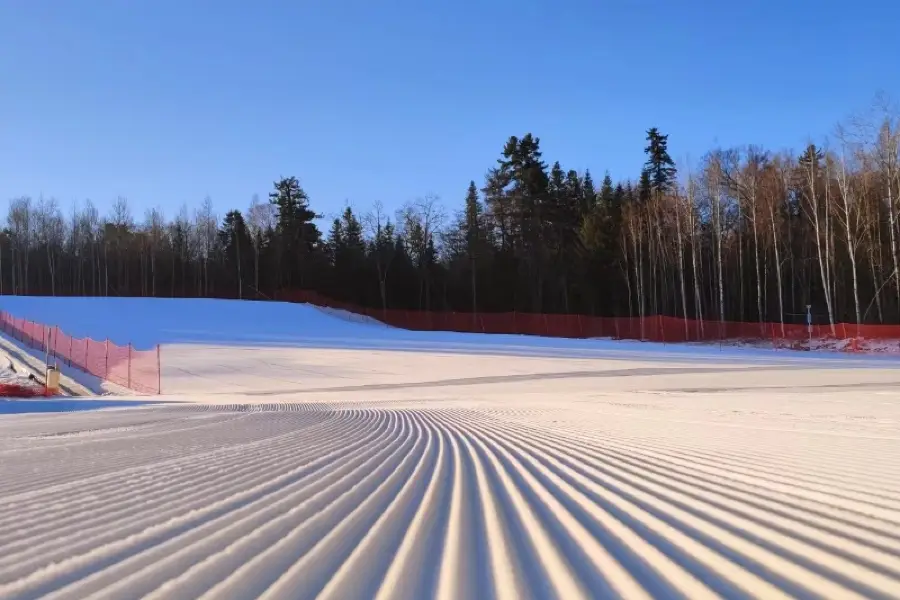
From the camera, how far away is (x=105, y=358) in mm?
26359

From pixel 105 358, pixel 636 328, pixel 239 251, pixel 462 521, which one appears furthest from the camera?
pixel 239 251

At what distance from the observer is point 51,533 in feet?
10.2

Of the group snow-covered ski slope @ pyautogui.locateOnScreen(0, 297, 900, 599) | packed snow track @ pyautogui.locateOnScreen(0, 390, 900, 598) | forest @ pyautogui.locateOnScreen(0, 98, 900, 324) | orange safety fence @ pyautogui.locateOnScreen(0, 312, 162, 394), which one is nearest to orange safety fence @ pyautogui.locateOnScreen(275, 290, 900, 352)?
forest @ pyautogui.locateOnScreen(0, 98, 900, 324)

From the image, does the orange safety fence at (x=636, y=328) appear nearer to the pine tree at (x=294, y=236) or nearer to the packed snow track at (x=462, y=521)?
the pine tree at (x=294, y=236)

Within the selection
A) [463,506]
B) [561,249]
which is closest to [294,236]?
[561,249]

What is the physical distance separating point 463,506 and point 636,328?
42851 millimetres

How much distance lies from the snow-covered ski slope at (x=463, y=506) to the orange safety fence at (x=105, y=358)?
1566 centimetres

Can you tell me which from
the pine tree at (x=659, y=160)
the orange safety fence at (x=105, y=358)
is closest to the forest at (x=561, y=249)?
the pine tree at (x=659, y=160)

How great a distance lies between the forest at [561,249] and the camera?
4472 cm

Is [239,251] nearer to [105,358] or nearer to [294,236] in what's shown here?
[294,236]

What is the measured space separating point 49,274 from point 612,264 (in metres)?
63.7

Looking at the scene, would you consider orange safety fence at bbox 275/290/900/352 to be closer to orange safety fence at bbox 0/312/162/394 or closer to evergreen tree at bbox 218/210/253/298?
evergreen tree at bbox 218/210/253/298

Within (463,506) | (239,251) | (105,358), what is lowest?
(463,506)

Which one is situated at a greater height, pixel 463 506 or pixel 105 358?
pixel 105 358
